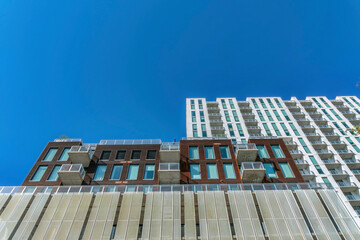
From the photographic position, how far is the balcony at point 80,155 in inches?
1032

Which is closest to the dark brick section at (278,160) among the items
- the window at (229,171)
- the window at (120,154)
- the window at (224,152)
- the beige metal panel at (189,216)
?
the window at (229,171)

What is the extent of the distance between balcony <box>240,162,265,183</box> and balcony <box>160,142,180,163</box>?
812 centimetres

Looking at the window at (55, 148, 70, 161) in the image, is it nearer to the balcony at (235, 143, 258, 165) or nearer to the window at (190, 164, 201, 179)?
the window at (190, 164, 201, 179)

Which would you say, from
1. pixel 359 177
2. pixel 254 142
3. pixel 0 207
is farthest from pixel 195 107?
pixel 0 207

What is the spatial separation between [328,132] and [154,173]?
4912cm

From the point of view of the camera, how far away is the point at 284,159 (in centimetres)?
2692

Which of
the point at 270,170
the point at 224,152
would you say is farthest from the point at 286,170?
the point at 224,152

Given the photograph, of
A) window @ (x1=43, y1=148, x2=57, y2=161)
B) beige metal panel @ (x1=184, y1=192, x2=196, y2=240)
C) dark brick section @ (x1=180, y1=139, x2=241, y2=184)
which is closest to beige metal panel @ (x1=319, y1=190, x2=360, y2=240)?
dark brick section @ (x1=180, y1=139, x2=241, y2=184)

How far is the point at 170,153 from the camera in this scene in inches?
1037

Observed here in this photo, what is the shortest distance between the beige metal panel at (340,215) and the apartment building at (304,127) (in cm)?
2179

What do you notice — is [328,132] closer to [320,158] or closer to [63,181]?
[320,158]

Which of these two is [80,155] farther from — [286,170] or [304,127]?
[304,127]

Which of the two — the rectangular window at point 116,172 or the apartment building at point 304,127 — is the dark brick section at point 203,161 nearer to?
the rectangular window at point 116,172

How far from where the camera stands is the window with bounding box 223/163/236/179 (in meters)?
24.9
